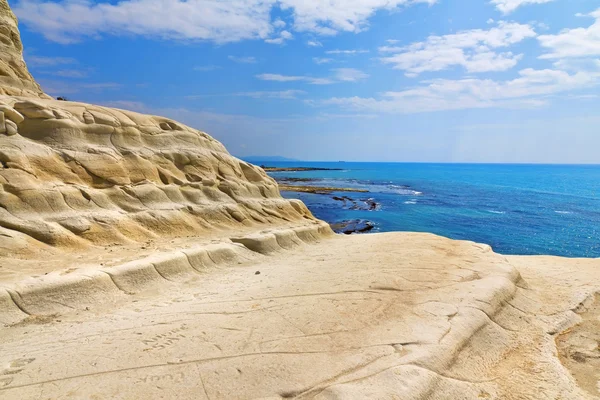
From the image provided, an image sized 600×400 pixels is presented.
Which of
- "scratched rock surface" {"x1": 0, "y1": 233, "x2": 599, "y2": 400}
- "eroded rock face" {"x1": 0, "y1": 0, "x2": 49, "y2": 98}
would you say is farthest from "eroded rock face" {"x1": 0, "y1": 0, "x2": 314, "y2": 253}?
"scratched rock surface" {"x1": 0, "y1": 233, "x2": 599, "y2": 400}

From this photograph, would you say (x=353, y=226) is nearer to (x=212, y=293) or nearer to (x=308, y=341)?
(x=212, y=293)

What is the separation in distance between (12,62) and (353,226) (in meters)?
19.4

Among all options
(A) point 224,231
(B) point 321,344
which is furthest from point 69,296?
(A) point 224,231

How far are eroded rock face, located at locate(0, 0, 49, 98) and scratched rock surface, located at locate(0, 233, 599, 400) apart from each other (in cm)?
963

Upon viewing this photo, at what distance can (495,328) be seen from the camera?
19.6 feet

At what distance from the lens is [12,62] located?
12820 mm

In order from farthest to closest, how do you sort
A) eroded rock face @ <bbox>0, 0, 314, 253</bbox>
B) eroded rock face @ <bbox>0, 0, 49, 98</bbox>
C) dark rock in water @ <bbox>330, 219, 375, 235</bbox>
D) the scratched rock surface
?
dark rock in water @ <bbox>330, 219, 375, 235</bbox> → eroded rock face @ <bbox>0, 0, 49, 98</bbox> → eroded rock face @ <bbox>0, 0, 314, 253</bbox> → the scratched rock surface

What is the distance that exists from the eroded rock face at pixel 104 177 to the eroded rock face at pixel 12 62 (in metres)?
0.03

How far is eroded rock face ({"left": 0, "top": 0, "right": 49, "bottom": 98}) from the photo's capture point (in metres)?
12.4

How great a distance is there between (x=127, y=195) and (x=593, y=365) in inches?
398

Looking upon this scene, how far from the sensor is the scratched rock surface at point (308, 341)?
4.14 metres

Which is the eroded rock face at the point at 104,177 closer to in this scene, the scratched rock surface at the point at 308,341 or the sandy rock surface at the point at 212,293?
the sandy rock surface at the point at 212,293

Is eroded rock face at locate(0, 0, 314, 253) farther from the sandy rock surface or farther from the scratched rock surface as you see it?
the scratched rock surface

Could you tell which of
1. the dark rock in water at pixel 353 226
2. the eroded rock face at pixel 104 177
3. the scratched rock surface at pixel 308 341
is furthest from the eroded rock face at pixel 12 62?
the dark rock in water at pixel 353 226
